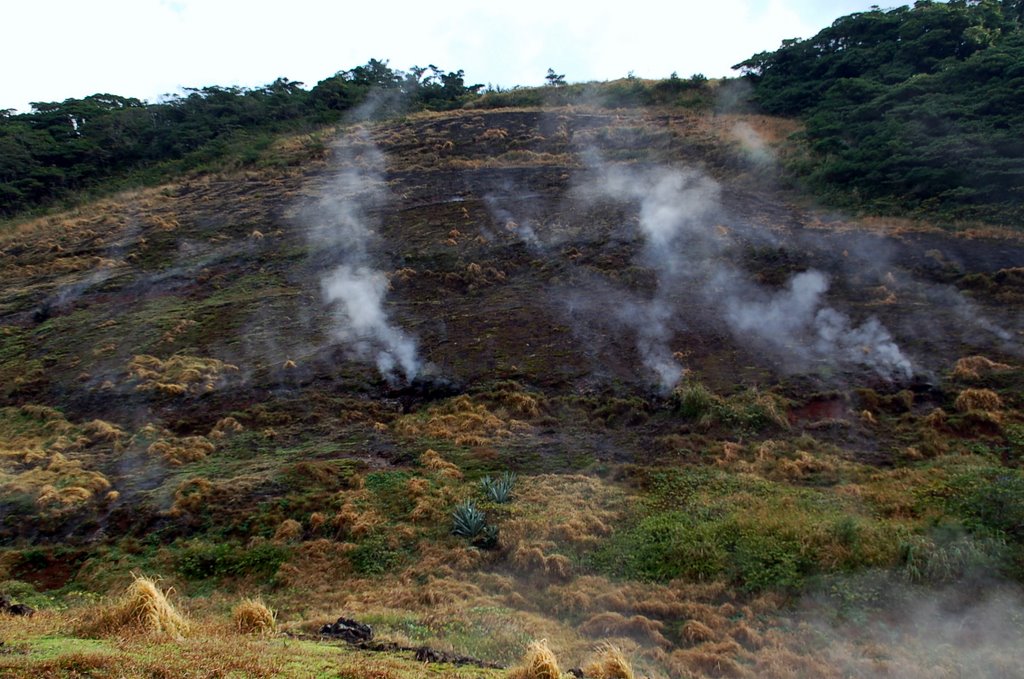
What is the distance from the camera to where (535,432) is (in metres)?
14.5

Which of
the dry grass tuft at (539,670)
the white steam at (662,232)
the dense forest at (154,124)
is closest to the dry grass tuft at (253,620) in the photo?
the dry grass tuft at (539,670)

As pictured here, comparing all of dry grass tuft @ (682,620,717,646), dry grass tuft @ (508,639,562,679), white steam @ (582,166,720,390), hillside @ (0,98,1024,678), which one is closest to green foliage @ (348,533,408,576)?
hillside @ (0,98,1024,678)

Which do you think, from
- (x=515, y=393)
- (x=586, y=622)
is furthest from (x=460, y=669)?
(x=515, y=393)

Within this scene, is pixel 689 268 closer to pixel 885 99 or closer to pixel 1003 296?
pixel 1003 296

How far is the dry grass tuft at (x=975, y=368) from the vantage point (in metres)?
13.7

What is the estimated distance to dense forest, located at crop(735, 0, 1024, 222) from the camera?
22.0 metres

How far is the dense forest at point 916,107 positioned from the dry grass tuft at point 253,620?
23.1m

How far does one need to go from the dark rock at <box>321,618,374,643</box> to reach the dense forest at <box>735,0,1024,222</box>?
880 inches

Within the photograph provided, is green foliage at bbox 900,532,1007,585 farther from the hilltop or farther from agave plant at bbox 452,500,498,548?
agave plant at bbox 452,500,498,548

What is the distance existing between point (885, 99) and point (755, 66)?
14.7 m

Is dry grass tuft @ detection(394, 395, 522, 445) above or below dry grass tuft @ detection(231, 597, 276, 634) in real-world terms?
below

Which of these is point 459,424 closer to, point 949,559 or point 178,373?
point 178,373

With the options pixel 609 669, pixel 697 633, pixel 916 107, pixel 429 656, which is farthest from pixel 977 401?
pixel 916 107

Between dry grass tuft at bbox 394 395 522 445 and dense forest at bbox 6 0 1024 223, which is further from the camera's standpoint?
dense forest at bbox 6 0 1024 223
